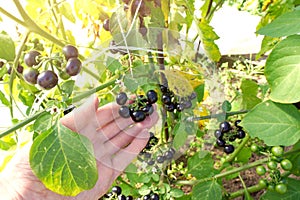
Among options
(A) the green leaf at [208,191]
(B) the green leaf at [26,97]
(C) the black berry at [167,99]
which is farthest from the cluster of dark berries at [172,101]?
(B) the green leaf at [26,97]

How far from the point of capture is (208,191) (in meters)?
1.14

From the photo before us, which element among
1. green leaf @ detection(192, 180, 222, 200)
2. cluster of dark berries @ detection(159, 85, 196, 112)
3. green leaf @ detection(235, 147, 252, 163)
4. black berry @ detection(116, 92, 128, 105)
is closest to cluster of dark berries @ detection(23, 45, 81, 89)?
black berry @ detection(116, 92, 128, 105)

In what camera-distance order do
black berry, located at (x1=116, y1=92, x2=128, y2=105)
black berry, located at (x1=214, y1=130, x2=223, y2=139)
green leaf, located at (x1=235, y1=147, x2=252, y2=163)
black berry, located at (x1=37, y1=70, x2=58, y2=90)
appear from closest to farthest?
black berry, located at (x1=37, y1=70, x2=58, y2=90)
black berry, located at (x1=116, y1=92, x2=128, y2=105)
black berry, located at (x1=214, y1=130, x2=223, y2=139)
green leaf, located at (x1=235, y1=147, x2=252, y2=163)

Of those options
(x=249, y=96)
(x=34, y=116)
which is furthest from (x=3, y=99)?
(x=249, y=96)

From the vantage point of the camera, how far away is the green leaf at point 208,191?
1127 mm

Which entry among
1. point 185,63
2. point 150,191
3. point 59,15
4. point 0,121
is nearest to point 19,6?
point 59,15

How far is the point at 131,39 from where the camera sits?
795 mm

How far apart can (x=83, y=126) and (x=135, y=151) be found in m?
0.15

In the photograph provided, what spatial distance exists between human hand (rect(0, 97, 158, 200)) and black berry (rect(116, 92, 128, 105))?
82 mm

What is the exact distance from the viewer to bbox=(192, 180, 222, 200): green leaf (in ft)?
3.70

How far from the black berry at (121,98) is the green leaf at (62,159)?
113 mm

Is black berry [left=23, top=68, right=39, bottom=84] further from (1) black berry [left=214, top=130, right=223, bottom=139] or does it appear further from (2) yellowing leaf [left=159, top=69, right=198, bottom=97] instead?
(1) black berry [left=214, top=130, right=223, bottom=139]

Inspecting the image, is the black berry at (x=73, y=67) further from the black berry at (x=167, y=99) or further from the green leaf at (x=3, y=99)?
the green leaf at (x=3, y=99)

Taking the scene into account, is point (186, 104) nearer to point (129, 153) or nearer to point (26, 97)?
point (129, 153)
